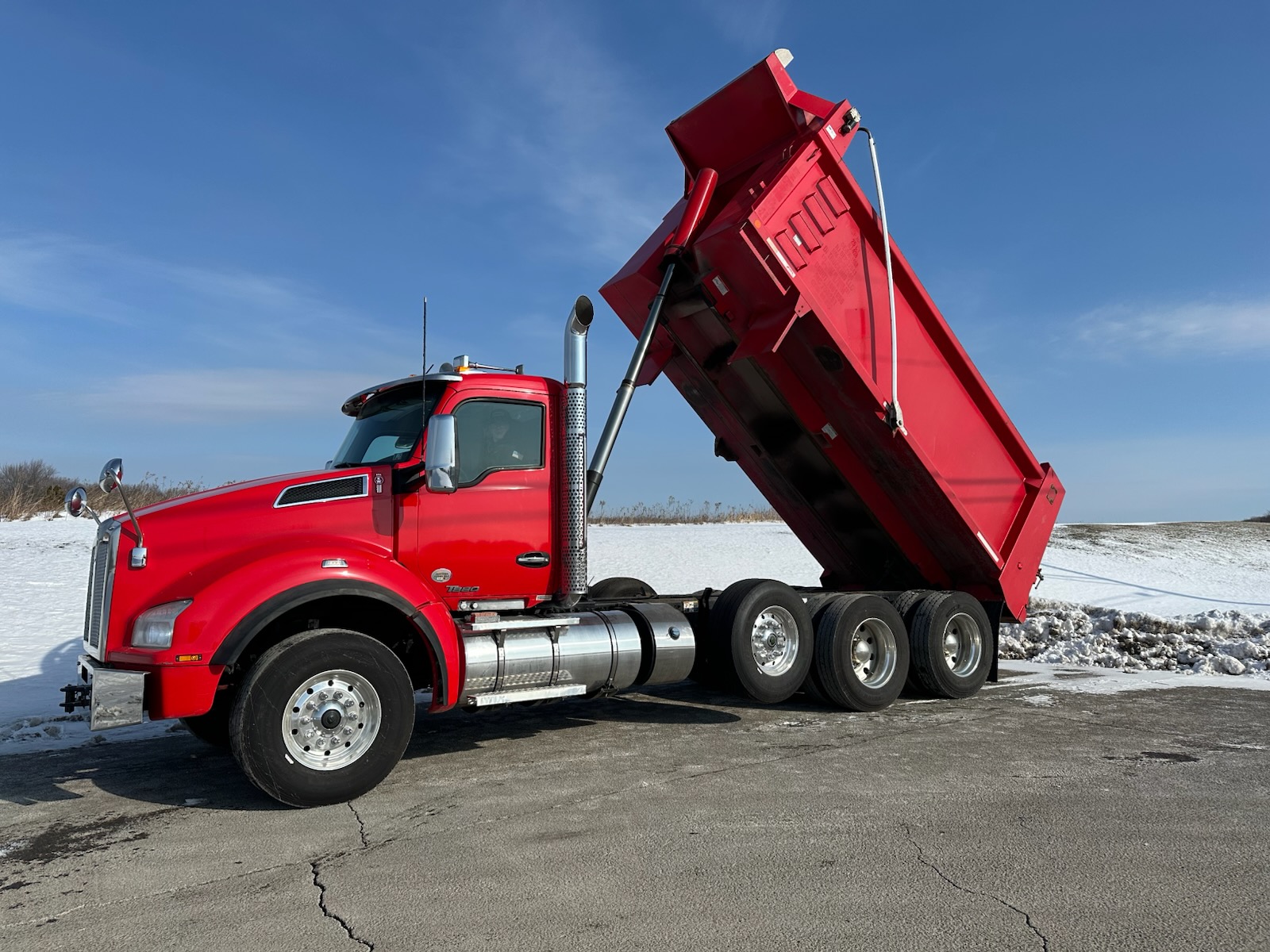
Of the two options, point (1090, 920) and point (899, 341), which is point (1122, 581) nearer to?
point (899, 341)

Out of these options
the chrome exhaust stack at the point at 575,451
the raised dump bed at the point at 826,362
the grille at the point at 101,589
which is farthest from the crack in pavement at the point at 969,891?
the grille at the point at 101,589

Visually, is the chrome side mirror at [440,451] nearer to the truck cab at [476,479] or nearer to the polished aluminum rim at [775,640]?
the truck cab at [476,479]

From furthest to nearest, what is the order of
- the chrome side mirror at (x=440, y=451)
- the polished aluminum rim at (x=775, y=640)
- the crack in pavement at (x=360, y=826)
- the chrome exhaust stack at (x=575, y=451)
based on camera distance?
the polished aluminum rim at (x=775, y=640), the chrome exhaust stack at (x=575, y=451), the chrome side mirror at (x=440, y=451), the crack in pavement at (x=360, y=826)

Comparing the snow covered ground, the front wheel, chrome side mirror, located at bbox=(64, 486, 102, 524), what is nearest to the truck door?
the front wheel

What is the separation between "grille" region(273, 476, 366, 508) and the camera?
577cm

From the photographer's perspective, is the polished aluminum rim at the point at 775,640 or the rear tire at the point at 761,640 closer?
the rear tire at the point at 761,640

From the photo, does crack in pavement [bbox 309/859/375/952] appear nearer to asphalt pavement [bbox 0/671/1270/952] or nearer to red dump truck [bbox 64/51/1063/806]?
asphalt pavement [bbox 0/671/1270/952]

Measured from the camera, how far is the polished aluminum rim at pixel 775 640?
7254 mm

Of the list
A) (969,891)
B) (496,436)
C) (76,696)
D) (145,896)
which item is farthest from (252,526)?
(969,891)

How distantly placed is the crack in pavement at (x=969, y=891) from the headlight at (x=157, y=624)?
12.8 ft

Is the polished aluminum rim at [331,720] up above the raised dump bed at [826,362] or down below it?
below

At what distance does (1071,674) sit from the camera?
995 centimetres

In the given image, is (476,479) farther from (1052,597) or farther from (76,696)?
(1052,597)

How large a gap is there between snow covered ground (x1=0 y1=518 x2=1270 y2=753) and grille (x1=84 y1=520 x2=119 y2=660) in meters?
1.75
